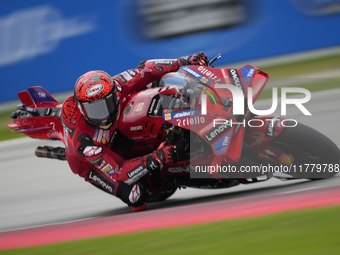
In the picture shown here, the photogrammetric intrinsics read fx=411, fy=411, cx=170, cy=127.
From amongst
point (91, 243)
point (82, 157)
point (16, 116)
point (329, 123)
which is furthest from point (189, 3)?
point (91, 243)

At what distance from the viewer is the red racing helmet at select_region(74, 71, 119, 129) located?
3.41 m

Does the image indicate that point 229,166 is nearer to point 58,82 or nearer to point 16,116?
point 16,116

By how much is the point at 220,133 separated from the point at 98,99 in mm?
1078

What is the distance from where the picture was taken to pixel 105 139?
3.67 m

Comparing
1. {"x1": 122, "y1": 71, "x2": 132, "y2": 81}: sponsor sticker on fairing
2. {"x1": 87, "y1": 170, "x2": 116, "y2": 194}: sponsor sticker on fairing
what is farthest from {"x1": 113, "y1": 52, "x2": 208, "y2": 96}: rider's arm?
{"x1": 87, "y1": 170, "x2": 116, "y2": 194}: sponsor sticker on fairing

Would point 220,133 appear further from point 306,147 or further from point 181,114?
point 306,147

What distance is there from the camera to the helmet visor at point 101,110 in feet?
11.2

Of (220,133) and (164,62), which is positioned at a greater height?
(164,62)

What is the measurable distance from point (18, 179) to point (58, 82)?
9.00 feet

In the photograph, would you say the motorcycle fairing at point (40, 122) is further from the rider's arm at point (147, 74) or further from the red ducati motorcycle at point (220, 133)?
the red ducati motorcycle at point (220, 133)

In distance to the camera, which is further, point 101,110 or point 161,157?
point 101,110

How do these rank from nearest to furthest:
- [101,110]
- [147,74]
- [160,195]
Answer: [101,110] < [147,74] < [160,195]

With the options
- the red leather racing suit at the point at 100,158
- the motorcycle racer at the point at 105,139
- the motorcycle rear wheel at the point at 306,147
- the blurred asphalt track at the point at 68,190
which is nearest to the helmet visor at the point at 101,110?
the motorcycle racer at the point at 105,139

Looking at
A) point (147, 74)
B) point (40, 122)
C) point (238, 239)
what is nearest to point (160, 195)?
point (147, 74)
